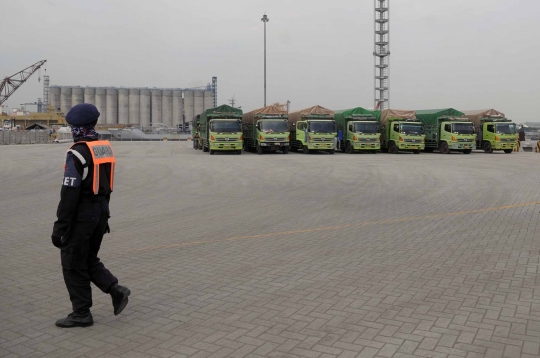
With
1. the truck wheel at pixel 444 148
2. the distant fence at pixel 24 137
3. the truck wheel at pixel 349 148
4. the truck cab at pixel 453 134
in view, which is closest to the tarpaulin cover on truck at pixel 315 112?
the truck wheel at pixel 349 148

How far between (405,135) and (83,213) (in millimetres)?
33885

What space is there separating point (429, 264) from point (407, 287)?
1136 millimetres

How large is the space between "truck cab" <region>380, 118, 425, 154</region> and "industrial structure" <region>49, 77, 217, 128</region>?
86.7 metres

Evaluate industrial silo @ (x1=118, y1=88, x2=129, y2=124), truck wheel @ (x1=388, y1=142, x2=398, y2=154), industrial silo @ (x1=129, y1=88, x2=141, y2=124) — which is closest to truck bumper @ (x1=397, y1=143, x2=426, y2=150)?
truck wheel @ (x1=388, y1=142, x2=398, y2=154)

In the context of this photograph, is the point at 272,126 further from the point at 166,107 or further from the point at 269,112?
the point at 166,107

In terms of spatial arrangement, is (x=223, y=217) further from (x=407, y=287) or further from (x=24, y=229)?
(x=407, y=287)

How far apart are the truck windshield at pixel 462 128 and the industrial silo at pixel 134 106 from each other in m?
99.7

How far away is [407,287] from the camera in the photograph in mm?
5844

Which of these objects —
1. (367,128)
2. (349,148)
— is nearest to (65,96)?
(349,148)

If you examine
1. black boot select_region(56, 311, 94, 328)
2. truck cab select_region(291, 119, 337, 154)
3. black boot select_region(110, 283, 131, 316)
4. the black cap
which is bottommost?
black boot select_region(56, 311, 94, 328)

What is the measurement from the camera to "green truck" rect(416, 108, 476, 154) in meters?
35.9

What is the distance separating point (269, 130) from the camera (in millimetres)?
35250

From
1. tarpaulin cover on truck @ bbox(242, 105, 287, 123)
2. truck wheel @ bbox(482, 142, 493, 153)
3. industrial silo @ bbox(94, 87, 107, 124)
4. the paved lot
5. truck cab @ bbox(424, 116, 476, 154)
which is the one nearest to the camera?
the paved lot

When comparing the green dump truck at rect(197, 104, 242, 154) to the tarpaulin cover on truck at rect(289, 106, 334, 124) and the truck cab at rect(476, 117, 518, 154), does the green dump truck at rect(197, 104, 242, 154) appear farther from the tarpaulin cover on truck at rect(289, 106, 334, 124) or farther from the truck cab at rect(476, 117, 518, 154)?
the truck cab at rect(476, 117, 518, 154)
